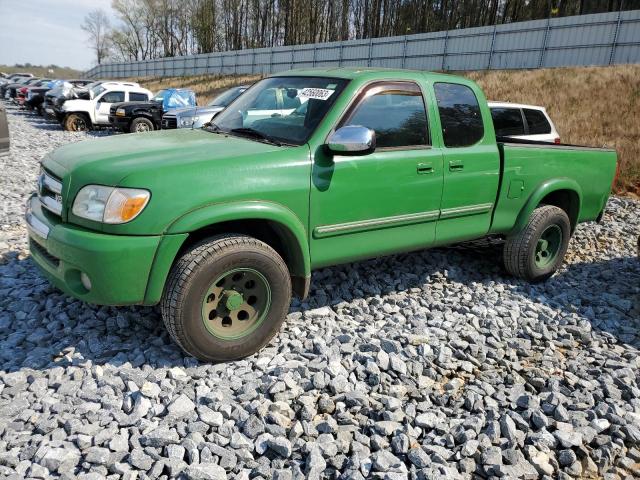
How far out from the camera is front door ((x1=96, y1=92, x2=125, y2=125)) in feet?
58.4

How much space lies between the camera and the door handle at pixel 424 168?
4.05 metres

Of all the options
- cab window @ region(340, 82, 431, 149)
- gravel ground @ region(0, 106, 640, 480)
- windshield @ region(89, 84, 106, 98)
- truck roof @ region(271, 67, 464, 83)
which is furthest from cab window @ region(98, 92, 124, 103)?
cab window @ region(340, 82, 431, 149)

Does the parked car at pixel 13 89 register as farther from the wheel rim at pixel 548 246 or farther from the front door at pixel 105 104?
the wheel rim at pixel 548 246

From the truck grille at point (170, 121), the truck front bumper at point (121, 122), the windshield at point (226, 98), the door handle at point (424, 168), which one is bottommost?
the truck front bumper at point (121, 122)

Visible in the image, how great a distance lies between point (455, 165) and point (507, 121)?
5093 millimetres

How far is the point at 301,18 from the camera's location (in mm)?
49562

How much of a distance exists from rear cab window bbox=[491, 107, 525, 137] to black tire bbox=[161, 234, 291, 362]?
6285mm

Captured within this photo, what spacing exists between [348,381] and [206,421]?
3.12 feet

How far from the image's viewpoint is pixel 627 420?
3.15 meters

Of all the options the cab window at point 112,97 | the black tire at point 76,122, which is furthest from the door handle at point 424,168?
the black tire at point 76,122

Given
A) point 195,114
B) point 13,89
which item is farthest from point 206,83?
point 195,114

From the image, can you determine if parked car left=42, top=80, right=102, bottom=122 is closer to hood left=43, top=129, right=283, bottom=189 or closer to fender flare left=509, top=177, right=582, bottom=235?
hood left=43, top=129, right=283, bottom=189

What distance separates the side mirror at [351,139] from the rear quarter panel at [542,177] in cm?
179

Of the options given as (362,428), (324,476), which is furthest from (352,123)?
(324,476)
